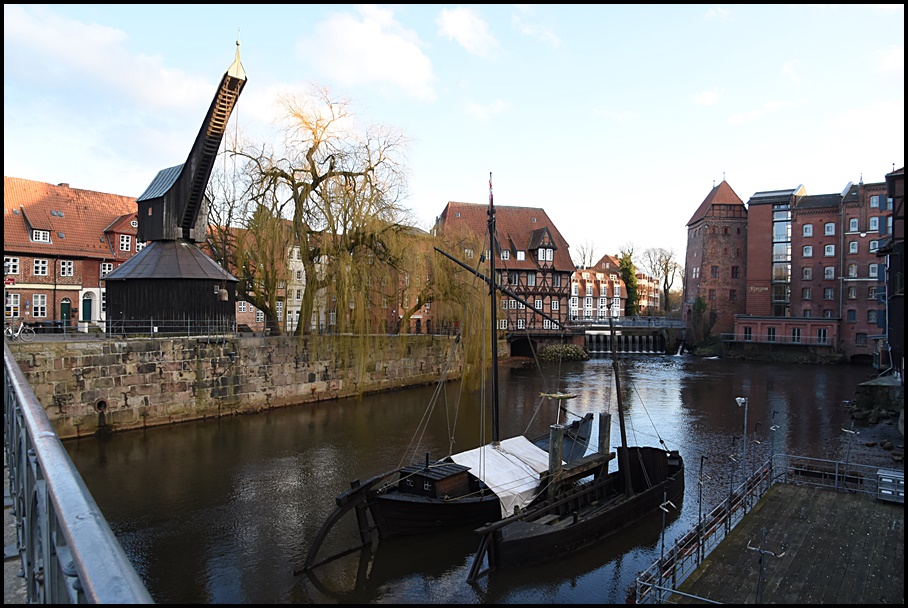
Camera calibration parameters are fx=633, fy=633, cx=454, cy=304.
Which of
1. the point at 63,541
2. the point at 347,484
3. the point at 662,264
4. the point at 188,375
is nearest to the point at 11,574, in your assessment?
the point at 63,541

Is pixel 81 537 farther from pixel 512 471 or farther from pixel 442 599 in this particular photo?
pixel 512 471

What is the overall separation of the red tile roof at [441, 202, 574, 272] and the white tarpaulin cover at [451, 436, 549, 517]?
38.5 m

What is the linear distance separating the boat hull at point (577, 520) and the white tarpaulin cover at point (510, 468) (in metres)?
0.50

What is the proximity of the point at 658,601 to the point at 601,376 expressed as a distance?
30.6 m

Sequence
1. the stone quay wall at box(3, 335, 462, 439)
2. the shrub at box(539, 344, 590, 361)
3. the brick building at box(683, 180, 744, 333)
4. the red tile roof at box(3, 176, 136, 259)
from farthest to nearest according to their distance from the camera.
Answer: the brick building at box(683, 180, 744, 333), the shrub at box(539, 344, 590, 361), the red tile roof at box(3, 176, 136, 259), the stone quay wall at box(3, 335, 462, 439)

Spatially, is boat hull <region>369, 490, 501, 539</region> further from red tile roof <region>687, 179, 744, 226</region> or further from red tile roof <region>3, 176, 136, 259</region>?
red tile roof <region>687, 179, 744, 226</region>

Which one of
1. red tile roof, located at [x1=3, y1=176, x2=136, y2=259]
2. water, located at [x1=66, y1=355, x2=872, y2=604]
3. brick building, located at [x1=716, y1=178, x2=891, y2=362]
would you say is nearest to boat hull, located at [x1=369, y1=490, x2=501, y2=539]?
water, located at [x1=66, y1=355, x2=872, y2=604]

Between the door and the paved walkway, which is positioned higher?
the door

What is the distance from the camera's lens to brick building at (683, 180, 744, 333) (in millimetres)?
58781

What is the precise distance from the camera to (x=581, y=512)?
12781mm

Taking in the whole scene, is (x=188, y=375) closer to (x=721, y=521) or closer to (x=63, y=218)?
(x=63, y=218)

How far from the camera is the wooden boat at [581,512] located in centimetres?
1113

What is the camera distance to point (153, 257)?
24531 mm

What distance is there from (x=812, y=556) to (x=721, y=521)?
1718 millimetres
